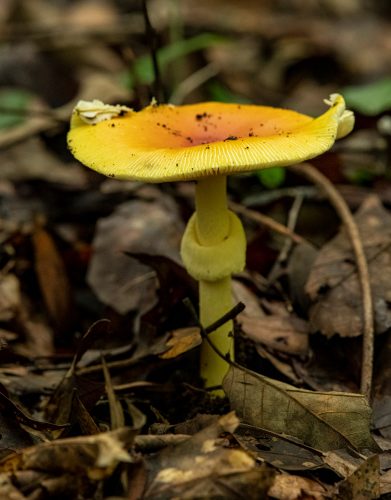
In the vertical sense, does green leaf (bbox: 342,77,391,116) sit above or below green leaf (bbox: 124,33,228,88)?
below

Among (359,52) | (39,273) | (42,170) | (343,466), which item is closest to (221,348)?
(343,466)

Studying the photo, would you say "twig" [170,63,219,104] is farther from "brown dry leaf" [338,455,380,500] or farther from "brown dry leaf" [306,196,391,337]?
"brown dry leaf" [338,455,380,500]

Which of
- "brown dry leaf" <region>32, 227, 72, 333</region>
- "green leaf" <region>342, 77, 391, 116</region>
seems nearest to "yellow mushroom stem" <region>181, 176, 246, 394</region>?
"brown dry leaf" <region>32, 227, 72, 333</region>

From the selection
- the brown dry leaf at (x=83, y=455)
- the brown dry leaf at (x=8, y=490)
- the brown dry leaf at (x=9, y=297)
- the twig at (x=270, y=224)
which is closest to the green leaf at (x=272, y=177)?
the twig at (x=270, y=224)

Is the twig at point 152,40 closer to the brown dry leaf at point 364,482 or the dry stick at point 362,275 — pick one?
the dry stick at point 362,275

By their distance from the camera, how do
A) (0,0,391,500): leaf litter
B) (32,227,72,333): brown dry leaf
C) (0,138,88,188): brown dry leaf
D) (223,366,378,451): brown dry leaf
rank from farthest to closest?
(0,138,88,188): brown dry leaf < (32,227,72,333): brown dry leaf < (223,366,378,451): brown dry leaf < (0,0,391,500): leaf litter

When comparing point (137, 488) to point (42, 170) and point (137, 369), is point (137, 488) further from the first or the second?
point (42, 170)
